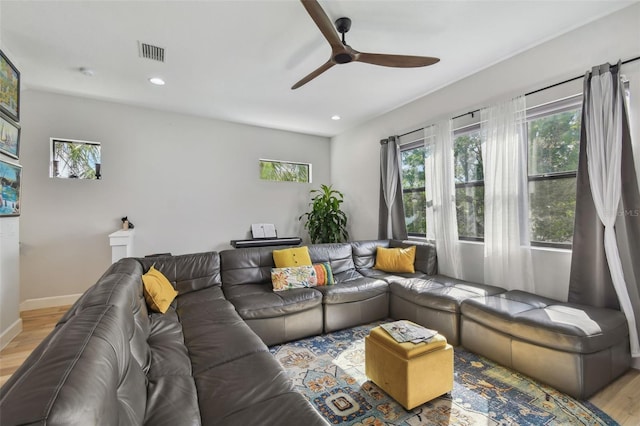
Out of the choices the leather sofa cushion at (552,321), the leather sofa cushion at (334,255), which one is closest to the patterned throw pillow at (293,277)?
the leather sofa cushion at (334,255)

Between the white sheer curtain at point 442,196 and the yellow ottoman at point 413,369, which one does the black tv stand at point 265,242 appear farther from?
the yellow ottoman at point 413,369

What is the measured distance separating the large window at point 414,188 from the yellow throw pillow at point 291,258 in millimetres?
1810

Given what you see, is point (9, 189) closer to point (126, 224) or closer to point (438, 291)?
point (126, 224)

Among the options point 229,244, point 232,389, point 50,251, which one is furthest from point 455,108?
point 50,251

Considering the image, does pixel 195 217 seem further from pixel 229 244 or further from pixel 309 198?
pixel 309 198

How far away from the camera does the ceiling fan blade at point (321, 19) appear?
1602 millimetres

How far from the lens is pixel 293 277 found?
295cm

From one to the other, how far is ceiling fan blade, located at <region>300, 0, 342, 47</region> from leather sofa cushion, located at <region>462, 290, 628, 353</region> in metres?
2.39

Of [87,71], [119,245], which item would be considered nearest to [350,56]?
[87,71]

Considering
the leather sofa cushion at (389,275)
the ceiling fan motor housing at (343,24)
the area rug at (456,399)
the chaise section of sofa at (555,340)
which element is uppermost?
the ceiling fan motor housing at (343,24)

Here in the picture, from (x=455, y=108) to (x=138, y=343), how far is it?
382 cm

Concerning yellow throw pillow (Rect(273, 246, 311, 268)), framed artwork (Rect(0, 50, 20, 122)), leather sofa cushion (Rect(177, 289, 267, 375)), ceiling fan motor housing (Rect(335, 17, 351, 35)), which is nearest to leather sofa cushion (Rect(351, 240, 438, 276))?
yellow throw pillow (Rect(273, 246, 311, 268))

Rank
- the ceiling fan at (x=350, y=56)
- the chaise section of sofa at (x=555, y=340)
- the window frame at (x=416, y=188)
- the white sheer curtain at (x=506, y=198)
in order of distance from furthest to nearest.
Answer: the window frame at (x=416, y=188) < the white sheer curtain at (x=506, y=198) < the ceiling fan at (x=350, y=56) < the chaise section of sofa at (x=555, y=340)

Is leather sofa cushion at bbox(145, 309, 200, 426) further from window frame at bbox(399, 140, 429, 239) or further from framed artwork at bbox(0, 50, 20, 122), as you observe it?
window frame at bbox(399, 140, 429, 239)
